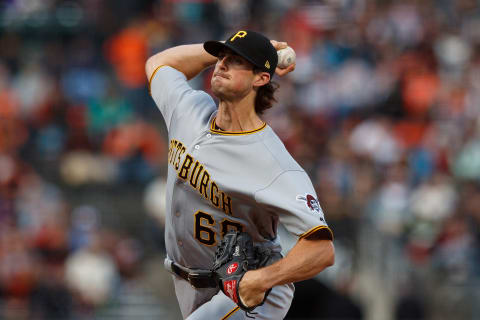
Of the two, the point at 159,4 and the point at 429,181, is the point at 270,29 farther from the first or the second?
the point at 429,181

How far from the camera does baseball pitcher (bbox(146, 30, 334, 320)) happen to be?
14.6 ft

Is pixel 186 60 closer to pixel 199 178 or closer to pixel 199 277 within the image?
pixel 199 178

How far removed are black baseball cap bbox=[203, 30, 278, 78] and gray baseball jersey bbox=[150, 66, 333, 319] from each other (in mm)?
336

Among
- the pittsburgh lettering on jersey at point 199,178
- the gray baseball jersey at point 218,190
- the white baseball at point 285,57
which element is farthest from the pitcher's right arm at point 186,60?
the pittsburgh lettering on jersey at point 199,178

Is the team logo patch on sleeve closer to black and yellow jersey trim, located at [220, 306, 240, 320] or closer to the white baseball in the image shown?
black and yellow jersey trim, located at [220, 306, 240, 320]

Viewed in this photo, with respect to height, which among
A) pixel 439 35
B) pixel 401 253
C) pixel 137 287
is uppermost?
pixel 439 35

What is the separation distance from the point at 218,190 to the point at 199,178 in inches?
5.7

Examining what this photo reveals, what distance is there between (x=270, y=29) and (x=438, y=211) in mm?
4258

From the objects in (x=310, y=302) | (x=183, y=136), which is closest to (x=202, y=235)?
(x=183, y=136)

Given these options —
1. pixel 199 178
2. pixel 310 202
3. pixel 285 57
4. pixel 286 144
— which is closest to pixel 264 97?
pixel 285 57

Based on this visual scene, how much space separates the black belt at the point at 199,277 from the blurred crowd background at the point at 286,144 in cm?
430

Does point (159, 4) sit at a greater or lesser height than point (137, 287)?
greater

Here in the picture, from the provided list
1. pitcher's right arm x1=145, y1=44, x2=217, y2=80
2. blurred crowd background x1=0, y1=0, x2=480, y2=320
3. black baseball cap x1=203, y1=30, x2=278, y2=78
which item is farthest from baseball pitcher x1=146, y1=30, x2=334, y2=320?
blurred crowd background x1=0, y1=0, x2=480, y2=320

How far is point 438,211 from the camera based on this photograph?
11.2 metres
